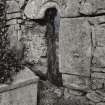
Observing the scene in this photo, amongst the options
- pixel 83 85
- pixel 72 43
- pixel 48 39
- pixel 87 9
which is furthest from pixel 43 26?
pixel 83 85

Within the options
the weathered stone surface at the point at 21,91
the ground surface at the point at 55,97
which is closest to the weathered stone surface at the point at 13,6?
the weathered stone surface at the point at 21,91

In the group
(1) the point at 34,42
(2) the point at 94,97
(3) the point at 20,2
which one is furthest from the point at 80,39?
(3) the point at 20,2

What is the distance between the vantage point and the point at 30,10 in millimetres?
4805

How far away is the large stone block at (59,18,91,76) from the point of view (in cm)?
391

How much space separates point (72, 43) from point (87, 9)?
793 mm

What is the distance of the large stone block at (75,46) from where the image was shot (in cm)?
391

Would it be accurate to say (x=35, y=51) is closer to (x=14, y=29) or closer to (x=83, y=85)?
(x=14, y=29)

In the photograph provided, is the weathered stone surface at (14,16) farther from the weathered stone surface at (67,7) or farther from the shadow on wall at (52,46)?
the shadow on wall at (52,46)

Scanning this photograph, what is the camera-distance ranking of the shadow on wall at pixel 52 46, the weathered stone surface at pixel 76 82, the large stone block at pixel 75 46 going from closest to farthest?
the large stone block at pixel 75 46 → the weathered stone surface at pixel 76 82 → the shadow on wall at pixel 52 46

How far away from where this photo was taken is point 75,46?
13.3 feet

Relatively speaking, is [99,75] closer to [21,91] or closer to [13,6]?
[21,91]

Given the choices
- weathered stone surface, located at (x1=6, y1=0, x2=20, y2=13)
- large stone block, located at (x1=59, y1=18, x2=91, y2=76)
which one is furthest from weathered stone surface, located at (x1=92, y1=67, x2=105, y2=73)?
weathered stone surface, located at (x1=6, y1=0, x2=20, y2=13)

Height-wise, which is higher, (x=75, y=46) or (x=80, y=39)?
(x=80, y=39)

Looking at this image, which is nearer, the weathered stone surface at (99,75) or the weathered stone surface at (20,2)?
the weathered stone surface at (99,75)
